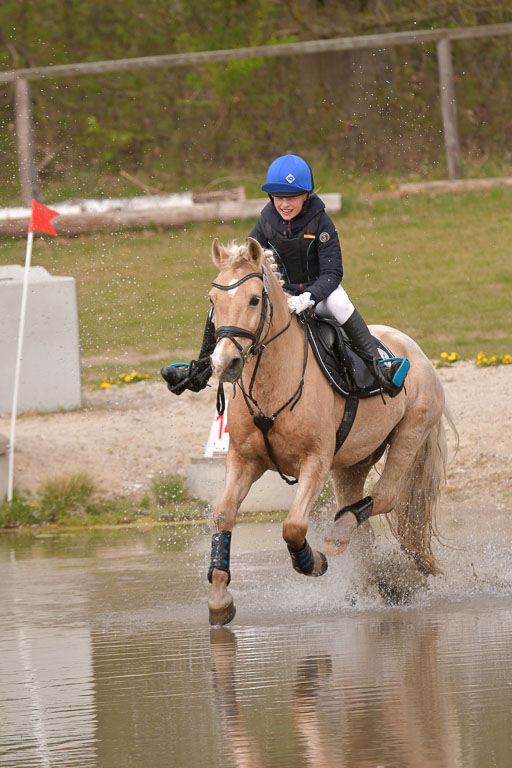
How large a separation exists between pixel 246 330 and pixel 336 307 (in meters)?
1.35

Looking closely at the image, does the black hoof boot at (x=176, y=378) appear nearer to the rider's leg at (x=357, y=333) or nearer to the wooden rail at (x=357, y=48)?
the rider's leg at (x=357, y=333)

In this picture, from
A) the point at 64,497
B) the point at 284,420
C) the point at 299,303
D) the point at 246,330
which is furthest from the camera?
the point at 64,497

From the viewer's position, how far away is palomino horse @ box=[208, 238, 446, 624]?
6742 millimetres

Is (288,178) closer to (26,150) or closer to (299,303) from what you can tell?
(299,303)

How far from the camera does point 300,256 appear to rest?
25.1ft

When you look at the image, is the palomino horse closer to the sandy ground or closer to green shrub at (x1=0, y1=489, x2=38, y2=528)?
the sandy ground

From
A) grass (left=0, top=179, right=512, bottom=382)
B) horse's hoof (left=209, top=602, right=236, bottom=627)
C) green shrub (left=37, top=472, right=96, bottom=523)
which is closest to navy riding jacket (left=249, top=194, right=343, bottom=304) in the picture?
horse's hoof (left=209, top=602, right=236, bottom=627)

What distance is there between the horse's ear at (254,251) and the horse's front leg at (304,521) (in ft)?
3.83

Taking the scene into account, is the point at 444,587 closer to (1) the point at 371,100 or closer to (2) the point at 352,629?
(2) the point at 352,629

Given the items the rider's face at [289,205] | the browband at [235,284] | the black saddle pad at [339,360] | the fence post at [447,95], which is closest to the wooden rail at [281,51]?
the fence post at [447,95]

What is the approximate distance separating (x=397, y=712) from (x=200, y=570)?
4114mm

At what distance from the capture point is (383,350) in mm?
8336

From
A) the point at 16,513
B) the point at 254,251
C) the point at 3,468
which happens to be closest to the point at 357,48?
the point at 3,468

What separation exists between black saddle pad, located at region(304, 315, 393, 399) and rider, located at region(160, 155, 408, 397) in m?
0.07
